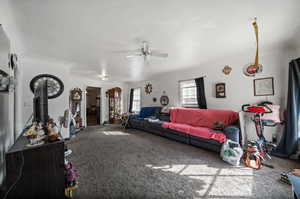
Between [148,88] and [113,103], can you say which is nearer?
[148,88]

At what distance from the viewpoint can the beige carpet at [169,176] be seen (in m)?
1.50

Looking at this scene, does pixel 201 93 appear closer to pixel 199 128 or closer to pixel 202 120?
pixel 202 120

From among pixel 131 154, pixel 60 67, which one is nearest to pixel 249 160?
pixel 131 154

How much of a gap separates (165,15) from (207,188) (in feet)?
7.75

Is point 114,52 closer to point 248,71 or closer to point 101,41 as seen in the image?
point 101,41

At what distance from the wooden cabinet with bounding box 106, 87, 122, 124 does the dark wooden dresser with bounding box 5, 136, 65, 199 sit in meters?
5.24

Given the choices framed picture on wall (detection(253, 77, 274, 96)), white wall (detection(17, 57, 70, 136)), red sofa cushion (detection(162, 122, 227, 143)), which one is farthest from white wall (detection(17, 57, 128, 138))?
framed picture on wall (detection(253, 77, 274, 96))

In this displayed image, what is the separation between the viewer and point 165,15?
159 cm

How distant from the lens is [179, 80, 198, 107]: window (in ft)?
13.9

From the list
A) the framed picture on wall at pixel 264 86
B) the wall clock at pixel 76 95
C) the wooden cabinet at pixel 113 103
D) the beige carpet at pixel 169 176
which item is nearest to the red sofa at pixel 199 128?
the beige carpet at pixel 169 176

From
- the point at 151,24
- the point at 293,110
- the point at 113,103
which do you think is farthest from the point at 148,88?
the point at 293,110

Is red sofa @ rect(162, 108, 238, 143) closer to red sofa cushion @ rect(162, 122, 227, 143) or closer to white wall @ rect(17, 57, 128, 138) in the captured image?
red sofa cushion @ rect(162, 122, 227, 143)

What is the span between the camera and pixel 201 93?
3.88 m

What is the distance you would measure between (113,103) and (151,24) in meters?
5.15
